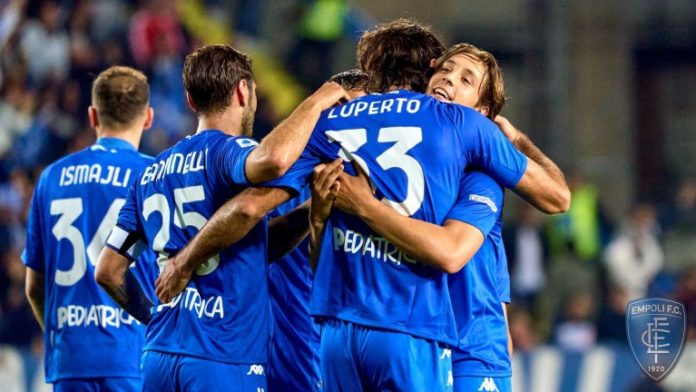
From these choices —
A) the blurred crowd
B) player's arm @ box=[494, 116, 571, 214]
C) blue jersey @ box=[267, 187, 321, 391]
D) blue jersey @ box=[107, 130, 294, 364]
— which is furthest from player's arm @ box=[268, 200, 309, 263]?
the blurred crowd

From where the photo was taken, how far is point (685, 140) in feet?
61.1

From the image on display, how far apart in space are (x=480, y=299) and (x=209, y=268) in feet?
3.79

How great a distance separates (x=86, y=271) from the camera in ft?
21.4

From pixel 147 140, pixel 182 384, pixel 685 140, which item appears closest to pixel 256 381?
pixel 182 384

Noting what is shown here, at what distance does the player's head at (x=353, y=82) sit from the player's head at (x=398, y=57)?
345mm

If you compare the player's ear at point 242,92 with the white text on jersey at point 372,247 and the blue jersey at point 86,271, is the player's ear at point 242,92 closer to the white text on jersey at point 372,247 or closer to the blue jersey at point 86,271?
the white text on jersey at point 372,247

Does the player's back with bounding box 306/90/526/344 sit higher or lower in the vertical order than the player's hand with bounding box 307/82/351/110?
lower

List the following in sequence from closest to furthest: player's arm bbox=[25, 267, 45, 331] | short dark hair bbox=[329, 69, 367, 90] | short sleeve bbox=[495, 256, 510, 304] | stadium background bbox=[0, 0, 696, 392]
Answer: short sleeve bbox=[495, 256, 510, 304] < short dark hair bbox=[329, 69, 367, 90] < player's arm bbox=[25, 267, 45, 331] < stadium background bbox=[0, 0, 696, 392]

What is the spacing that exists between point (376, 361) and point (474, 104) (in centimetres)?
129

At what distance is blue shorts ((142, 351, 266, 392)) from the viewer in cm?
519

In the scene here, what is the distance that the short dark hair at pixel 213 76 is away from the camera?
541 centimetres

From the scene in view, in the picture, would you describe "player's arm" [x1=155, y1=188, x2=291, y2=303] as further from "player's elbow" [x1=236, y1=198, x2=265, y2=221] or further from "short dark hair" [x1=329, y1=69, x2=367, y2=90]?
"short dark hair" [x1=329, y1=69, x2=367, y2=90]

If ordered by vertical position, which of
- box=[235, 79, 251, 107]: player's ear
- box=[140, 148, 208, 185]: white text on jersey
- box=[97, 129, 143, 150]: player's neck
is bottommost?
box=[140, 148, 208, 185]: white text on jersey

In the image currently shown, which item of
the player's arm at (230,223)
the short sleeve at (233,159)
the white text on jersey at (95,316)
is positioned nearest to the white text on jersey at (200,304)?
the player's arm at (230,223)
